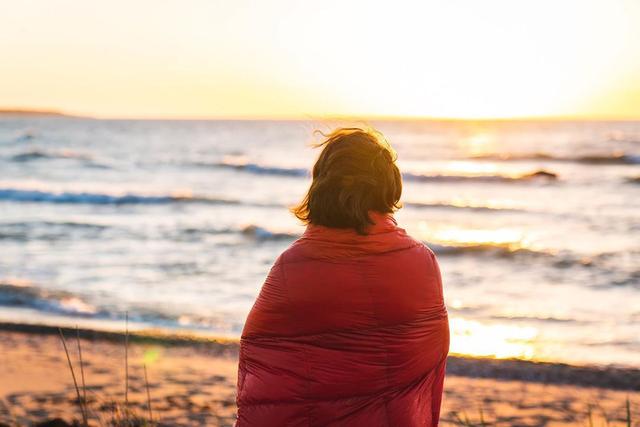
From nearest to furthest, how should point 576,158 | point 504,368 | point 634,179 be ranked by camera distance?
1. point 504,368
2. point 634,179
3. point 576,158

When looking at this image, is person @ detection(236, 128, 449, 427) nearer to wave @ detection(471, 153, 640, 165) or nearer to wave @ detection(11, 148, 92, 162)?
wave @ detection(471, 153, 640, 165)

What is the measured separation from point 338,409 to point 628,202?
20527mm

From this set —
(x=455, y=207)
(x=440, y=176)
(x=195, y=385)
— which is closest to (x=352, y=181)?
(x=195, y=385)

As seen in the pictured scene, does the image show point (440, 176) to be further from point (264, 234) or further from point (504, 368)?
point (504, 368)

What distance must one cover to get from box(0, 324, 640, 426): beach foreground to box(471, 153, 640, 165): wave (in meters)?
28.5

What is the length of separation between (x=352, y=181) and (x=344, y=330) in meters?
0.41

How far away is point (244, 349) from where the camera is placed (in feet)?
7.99

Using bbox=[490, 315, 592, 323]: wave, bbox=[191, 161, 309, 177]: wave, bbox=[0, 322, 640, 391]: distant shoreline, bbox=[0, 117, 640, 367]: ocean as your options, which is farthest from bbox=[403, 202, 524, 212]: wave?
bbox=[0, 322, 640, 391]: distant shoreline

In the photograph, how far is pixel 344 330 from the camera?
2297 millimetres

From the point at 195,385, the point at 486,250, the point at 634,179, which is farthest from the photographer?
the point at 634,179

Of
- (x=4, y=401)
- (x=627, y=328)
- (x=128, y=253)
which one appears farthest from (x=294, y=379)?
(x=128, y=253)

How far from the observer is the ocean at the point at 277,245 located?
9031 mm

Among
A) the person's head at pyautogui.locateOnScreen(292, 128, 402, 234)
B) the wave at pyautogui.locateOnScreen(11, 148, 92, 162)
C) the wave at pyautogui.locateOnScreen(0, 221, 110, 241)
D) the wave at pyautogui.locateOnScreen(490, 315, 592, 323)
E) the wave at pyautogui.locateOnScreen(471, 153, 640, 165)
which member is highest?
the wave at pyautogui.locateOnScreen(471, 153, 640, 165)

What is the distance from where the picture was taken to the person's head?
7.45 feet
